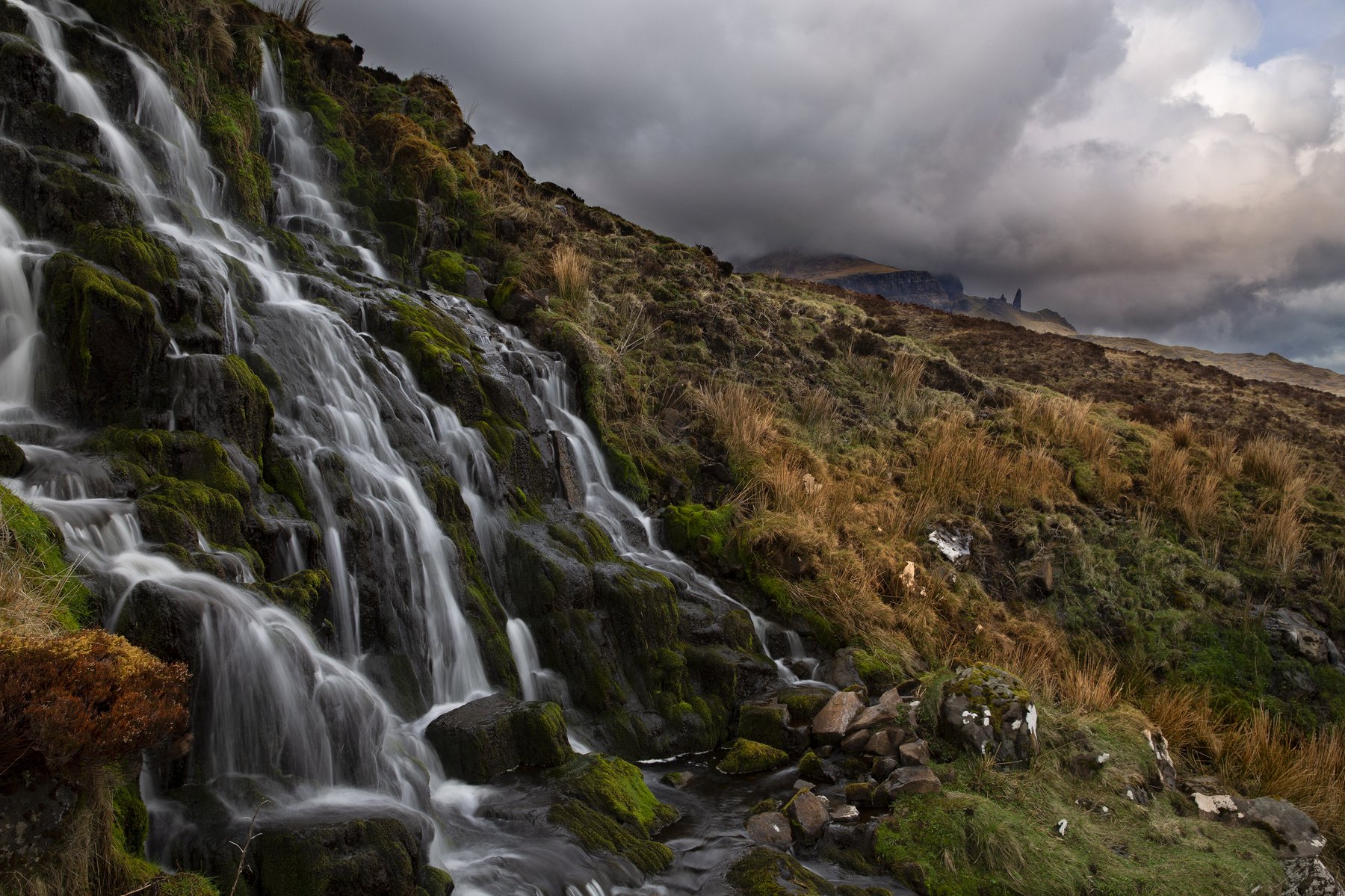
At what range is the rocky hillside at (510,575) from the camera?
4621mm

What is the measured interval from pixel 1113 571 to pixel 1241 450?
16.9ft

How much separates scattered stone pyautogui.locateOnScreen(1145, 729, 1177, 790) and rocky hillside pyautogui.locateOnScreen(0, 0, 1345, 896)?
0.27ft

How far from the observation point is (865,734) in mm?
7340

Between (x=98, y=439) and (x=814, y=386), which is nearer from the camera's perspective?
(x=98, y=439)

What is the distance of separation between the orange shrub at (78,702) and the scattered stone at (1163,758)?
7.61 meters

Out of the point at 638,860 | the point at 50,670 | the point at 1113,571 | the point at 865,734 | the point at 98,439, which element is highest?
the point at 1113,571

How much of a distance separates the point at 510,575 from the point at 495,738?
7.51 ft

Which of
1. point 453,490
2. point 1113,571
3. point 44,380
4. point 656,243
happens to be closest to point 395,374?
point 453,490

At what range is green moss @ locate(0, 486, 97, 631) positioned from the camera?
419 cm

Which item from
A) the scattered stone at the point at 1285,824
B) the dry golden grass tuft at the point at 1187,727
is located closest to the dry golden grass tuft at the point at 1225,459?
the dry golden grass tuft at the point at 1187,727

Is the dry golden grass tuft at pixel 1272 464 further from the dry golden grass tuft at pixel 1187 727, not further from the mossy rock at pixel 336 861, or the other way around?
the mossy rock at pixel 336 861

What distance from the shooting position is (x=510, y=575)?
843cm

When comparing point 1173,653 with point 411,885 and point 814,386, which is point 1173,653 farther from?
point 411,885

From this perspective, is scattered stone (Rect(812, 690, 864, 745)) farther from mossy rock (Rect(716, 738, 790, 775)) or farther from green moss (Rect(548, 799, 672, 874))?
green moss (Rect(548, 799, 672, 874))
